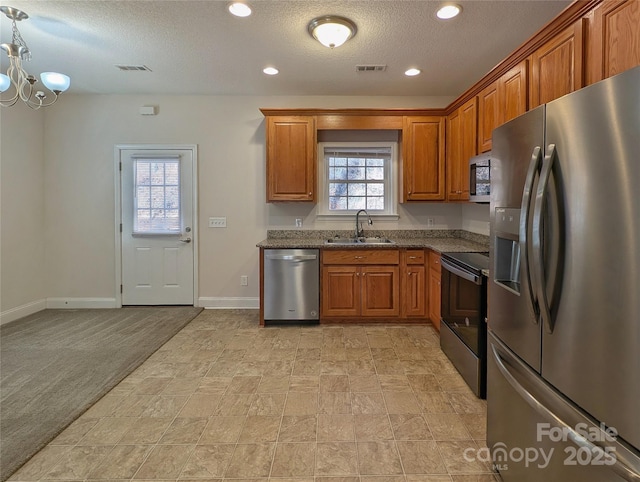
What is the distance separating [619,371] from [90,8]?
3652 mm

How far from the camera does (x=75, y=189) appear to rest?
4672 mm

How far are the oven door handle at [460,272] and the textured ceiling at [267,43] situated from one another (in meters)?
1.93

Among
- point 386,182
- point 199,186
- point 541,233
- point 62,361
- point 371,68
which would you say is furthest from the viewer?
point 386,182

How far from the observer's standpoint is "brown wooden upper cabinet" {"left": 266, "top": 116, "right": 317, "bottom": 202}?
425cm

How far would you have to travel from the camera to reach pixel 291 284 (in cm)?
397

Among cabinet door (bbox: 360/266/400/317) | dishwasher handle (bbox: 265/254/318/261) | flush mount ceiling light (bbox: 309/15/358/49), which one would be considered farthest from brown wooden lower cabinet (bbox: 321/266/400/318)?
flush mount ceiling light (bbox: 309/15/358/49)

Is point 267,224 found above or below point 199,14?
below

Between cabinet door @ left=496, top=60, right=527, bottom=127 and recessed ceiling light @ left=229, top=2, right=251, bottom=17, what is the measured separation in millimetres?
2029

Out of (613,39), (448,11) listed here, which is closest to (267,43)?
(448,11)

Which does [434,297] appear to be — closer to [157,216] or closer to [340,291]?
[340,291]

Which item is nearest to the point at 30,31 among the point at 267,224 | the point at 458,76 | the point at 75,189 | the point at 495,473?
the point at 75,189

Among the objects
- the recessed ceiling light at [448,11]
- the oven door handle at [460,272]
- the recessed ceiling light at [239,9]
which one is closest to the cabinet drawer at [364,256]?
the oven door handle at [460,272]

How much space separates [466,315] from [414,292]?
4.33 ft

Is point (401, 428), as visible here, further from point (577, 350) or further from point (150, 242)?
point (150, 242)
